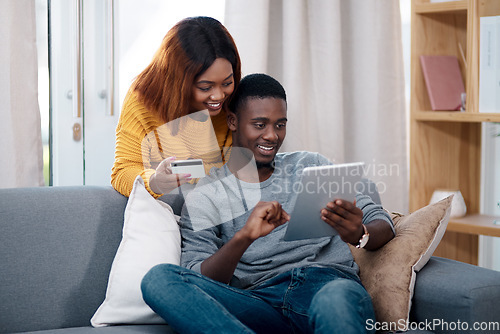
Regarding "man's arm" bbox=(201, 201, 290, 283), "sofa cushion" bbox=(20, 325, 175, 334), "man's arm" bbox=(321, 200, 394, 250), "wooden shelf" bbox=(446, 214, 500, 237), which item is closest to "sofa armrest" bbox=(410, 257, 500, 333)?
"man's arm" bbox=(321, 200, 394, 250)

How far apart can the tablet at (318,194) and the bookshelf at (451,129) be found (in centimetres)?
99

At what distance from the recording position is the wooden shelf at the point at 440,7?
2168mm

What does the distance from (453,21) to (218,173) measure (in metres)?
1.30

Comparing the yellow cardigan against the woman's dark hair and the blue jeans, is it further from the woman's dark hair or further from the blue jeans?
the blue jeans

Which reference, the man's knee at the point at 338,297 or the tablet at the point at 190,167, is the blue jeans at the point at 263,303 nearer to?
the man's knee at the point at 338,297

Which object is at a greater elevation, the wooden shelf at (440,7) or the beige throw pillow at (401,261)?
the wooden shelf at (440,7)

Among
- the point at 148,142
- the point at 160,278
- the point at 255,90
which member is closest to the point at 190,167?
the point at 148,142

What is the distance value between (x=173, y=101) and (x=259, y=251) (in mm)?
485

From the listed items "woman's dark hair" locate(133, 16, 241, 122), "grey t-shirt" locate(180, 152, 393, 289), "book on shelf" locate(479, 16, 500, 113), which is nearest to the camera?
"grey t-shirt" locate(180, 152, 393, 289)

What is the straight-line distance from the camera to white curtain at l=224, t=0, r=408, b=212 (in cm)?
233

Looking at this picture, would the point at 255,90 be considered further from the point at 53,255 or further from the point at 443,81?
the point at 443,81

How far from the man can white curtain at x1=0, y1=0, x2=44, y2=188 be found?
1.95 ft

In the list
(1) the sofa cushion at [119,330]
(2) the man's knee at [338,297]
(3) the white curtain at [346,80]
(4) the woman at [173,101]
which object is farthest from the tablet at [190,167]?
(3) the white curtain at [346,80]

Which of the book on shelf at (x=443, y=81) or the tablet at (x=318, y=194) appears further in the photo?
the book on shelf at (x=443, y=81)
